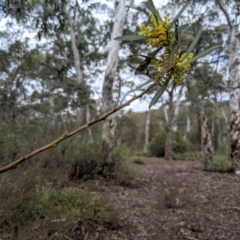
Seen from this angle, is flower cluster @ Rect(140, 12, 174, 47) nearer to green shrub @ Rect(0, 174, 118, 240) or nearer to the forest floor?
green shrub @ Rect(0, 174, 118, 240)

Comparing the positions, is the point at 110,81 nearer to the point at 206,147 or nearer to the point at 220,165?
the point at 220,165

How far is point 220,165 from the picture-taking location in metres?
9.36

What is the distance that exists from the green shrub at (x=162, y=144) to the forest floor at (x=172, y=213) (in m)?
11.4

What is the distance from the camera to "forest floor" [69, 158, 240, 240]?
362 cm

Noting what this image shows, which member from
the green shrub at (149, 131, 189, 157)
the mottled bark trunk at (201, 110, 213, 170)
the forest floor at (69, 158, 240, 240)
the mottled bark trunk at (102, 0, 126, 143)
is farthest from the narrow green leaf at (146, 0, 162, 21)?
the green shrub at (149, 131, 189, 157)

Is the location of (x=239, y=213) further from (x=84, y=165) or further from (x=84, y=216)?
(x=84, y=165)

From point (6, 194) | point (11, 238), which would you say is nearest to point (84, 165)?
point (6, 194)

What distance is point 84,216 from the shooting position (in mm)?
3627

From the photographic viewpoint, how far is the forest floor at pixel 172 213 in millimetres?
3625

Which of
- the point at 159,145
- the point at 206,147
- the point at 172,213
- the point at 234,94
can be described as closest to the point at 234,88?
the point at 234,94

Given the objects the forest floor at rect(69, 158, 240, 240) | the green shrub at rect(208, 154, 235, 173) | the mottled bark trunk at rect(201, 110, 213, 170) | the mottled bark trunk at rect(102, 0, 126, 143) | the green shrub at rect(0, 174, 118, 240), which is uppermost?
the mottled bark trunk at rect(102, 0, 126, 143)

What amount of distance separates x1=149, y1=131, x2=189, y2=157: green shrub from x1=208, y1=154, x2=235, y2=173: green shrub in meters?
8.22

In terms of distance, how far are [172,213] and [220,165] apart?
17.2 feet

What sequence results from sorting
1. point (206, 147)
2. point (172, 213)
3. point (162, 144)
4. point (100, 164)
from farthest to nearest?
1. point (162, 144)
2. point (206, 147)
3. point (100, 164)
4. point (172, 213)
